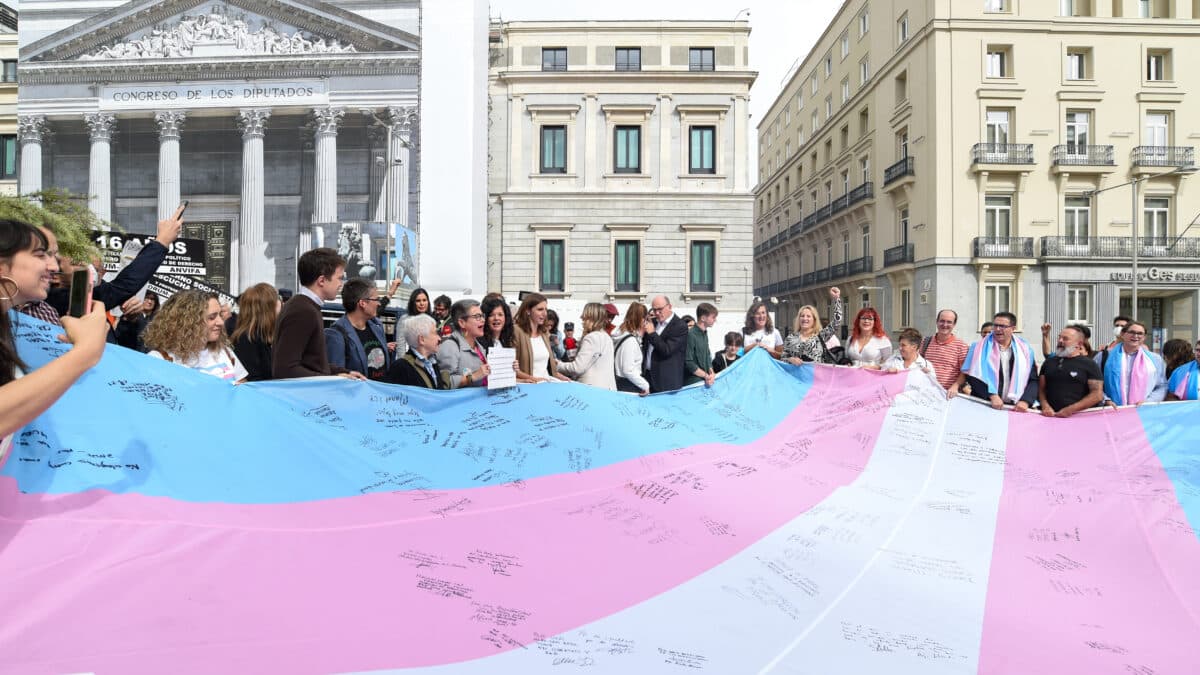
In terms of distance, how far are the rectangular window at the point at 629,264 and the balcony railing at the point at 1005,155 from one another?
16007 millimetres

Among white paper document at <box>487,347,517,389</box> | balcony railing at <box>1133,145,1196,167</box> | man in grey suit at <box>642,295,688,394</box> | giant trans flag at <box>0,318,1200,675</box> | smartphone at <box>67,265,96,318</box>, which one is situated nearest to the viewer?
smartphone at <box>67,265,96,318</box>

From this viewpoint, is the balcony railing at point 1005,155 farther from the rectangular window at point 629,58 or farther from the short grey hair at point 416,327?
the short grey hair at point 416,327

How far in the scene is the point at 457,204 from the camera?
2264 centimetres

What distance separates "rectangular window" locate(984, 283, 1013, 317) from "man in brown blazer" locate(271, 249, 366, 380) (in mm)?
37160

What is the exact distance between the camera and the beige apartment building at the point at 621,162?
3434 centimetres

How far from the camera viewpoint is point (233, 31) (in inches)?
871

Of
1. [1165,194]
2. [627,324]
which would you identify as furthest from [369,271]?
[1165,194]

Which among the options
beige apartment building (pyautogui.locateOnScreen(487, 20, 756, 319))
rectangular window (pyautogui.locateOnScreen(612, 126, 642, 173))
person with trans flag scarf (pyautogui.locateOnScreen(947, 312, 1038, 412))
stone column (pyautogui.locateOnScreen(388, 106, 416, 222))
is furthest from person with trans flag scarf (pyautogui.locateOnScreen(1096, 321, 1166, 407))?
rectangular window (pyautogui.locateOnScreen(612, 126, 642, 173))

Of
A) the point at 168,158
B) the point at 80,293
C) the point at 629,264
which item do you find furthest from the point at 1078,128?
the point at 80,293

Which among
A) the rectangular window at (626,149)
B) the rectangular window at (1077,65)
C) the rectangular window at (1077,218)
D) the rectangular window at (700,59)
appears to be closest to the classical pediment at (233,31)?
the rectangular window at (626,149)

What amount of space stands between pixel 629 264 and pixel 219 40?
704 inches

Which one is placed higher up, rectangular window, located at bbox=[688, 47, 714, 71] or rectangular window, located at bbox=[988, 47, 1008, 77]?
rectangular window, located at bbox=[988, 47, 1008, 77]

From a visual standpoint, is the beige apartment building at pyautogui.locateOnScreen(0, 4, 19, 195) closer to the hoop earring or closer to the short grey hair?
the short grey hair

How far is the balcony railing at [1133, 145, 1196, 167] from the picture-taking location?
121ft
